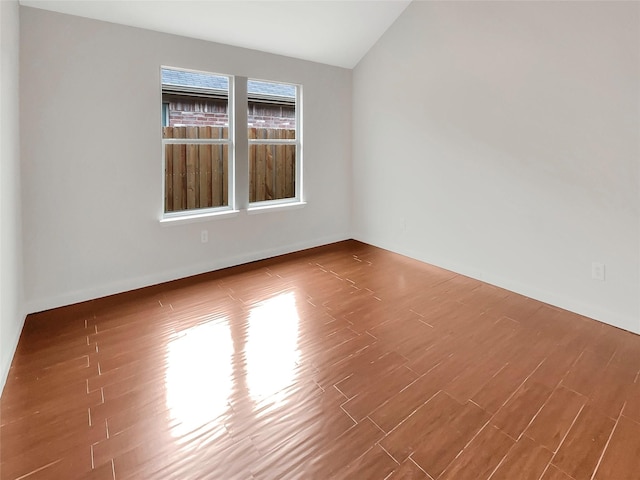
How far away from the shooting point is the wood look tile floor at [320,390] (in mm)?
1524

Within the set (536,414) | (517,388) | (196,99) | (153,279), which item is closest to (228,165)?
(196,99)

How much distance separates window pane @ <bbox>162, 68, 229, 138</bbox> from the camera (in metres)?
3.59

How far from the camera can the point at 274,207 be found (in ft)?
13.9

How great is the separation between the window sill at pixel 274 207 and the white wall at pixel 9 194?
6.56ft

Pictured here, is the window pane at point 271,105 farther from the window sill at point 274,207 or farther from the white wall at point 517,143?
the white wall at point 517,143

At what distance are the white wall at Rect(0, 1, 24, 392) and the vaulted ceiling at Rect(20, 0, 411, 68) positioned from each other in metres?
0.58

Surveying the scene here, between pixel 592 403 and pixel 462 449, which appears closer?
pixel 462 449

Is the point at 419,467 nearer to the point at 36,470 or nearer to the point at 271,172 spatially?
the point at 36,470

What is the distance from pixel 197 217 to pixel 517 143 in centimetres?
296

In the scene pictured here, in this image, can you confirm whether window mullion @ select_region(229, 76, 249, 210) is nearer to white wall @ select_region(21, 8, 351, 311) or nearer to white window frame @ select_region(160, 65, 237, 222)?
white window frame @ select_region(160, 65, 237, 222)

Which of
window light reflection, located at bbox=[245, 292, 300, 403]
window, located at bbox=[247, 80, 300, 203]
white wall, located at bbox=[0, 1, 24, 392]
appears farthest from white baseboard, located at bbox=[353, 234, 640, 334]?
white wall, located at bbox=[0, 1, 24, 392]

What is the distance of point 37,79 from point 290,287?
249cm

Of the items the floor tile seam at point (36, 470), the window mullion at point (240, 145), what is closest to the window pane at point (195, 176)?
the window mullion at point (240, 145)

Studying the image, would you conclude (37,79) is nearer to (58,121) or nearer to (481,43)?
(58,121)
